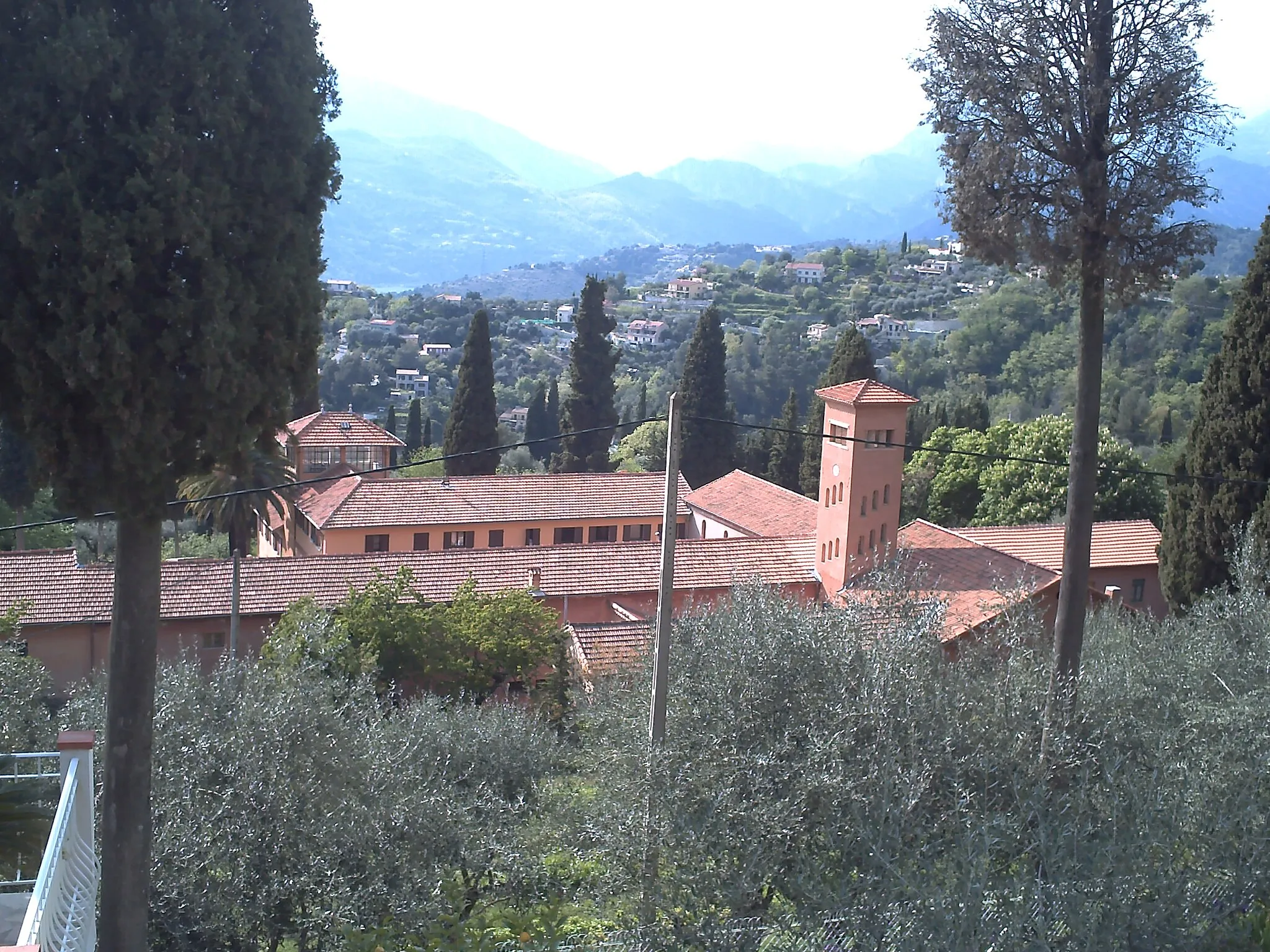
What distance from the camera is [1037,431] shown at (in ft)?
108

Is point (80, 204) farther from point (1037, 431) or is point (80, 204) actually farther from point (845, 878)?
point (1037, 431)

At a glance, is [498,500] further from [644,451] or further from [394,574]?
[644,451]

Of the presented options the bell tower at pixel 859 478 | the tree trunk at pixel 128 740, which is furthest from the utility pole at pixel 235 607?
the tree trunk at pixel 128 740

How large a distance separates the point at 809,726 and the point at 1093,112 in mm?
5960

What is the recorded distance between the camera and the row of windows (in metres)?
29.8

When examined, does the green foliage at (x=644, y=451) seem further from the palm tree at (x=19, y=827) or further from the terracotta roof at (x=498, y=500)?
the palm tree at (x=19, y=827)

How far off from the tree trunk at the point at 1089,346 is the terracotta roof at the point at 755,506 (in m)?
17.5

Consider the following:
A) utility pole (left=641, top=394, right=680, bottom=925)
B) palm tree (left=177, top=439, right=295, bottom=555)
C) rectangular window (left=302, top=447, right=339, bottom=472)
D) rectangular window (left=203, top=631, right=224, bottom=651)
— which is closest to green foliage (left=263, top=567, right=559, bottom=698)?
rectangular window (left=203, top=631, right=224, bottom=651)

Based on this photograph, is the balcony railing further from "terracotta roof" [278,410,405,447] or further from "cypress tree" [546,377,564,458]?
"cypress tree" [546,377,564,458]

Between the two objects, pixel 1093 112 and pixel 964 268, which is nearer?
pixel 1093 112

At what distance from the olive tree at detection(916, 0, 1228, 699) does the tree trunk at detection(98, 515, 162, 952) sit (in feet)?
23.8

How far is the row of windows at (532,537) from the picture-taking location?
Result: 29.8 metres

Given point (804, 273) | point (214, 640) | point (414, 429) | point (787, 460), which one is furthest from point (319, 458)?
Answer: point (804, 273)

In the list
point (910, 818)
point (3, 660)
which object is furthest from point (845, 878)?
point (3, 660)
